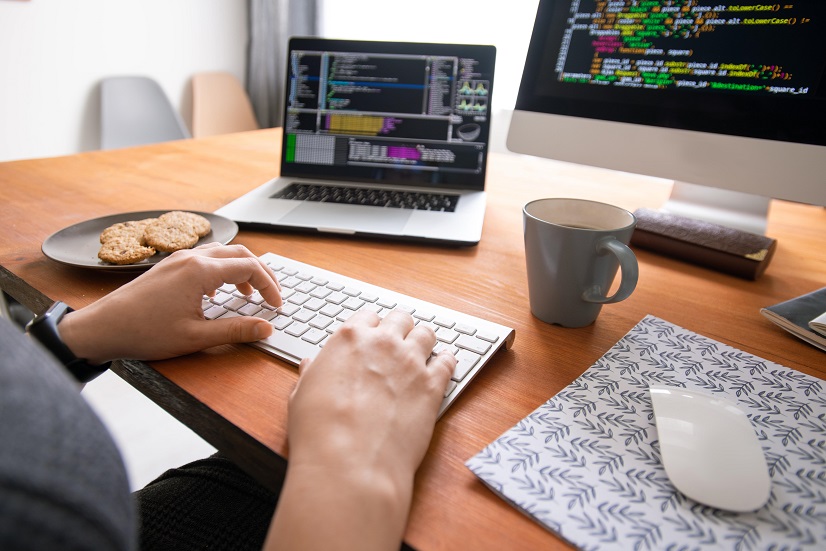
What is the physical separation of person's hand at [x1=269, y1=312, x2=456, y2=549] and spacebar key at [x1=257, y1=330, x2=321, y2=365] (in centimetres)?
2

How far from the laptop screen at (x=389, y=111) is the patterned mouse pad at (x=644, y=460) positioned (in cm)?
52

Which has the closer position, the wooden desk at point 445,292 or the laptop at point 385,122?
the wooden desk at point 445,292

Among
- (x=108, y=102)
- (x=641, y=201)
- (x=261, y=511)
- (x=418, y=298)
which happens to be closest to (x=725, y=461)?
(x=418, y=298)

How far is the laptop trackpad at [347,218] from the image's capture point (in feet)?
2.46

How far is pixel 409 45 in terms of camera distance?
2.97 feet

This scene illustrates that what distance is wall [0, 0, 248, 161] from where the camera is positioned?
2.07m

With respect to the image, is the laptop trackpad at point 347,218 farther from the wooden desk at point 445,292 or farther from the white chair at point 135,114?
the white chair at point 135,114

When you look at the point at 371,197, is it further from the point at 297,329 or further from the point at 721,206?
the point at 721,206

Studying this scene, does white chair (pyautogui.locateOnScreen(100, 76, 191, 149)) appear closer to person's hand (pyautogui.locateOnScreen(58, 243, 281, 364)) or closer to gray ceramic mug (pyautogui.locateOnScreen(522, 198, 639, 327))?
person's hand (pyautogui.locateOnScreen(58, 243, 281, 364))

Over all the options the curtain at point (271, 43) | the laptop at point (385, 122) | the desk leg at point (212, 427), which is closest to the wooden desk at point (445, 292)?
the desk leg at point (212, 427)

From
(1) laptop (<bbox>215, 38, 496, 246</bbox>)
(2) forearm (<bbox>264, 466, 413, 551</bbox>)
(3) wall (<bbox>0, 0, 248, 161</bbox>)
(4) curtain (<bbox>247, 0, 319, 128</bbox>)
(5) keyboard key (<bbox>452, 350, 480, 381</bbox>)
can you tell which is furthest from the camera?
(4) curtain (<bbox>247, 0, 319, 128</bbox>)

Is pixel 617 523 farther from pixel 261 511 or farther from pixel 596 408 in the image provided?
pixel 261 511

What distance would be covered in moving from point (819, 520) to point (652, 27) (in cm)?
63

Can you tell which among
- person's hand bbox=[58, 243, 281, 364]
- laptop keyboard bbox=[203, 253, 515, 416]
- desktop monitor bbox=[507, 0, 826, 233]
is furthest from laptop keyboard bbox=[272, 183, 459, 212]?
person's hand bbox=[58, 243, 281, 364]
